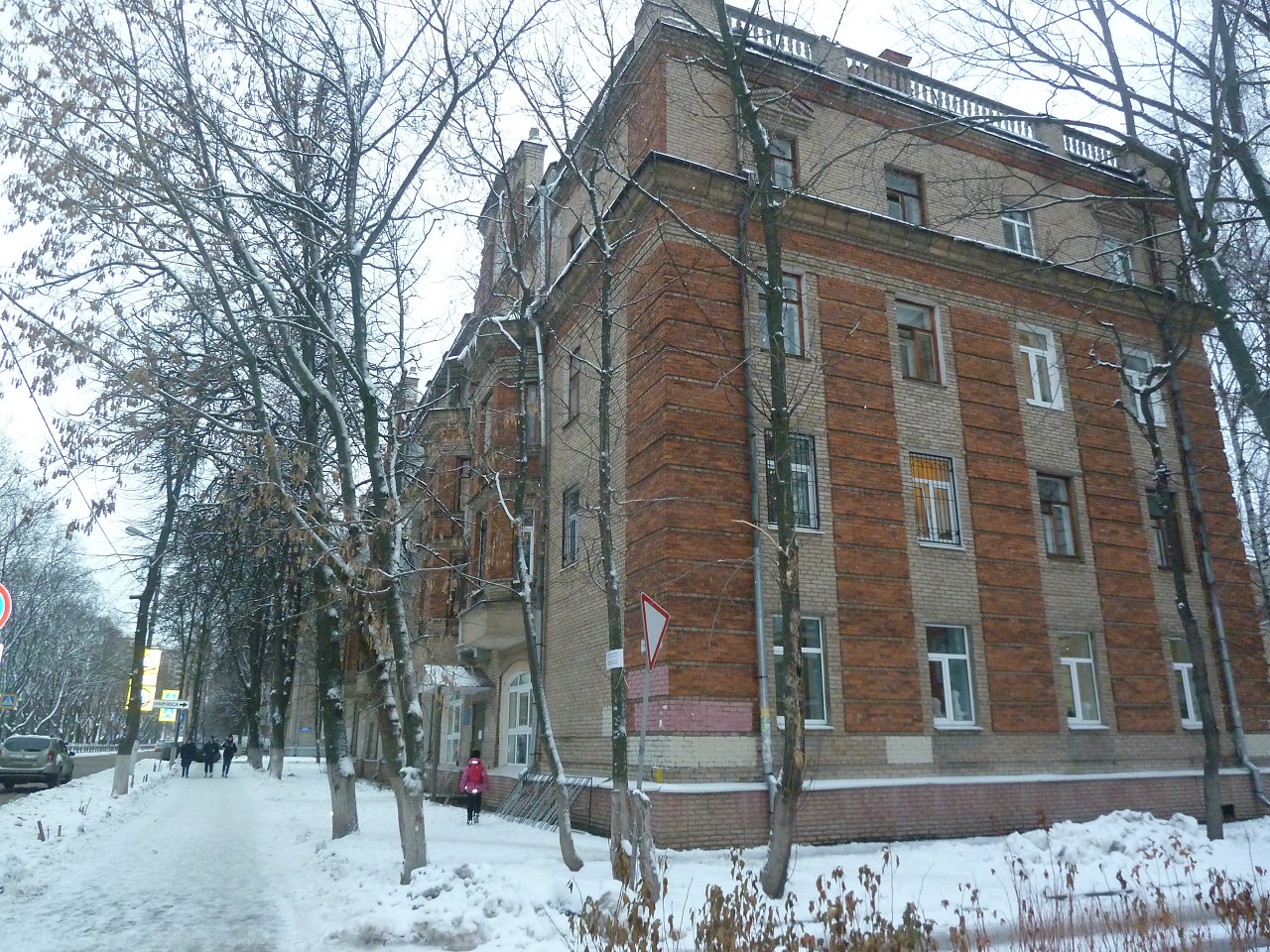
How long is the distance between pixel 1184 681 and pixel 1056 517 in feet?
14.1

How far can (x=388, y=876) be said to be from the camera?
10.5 meters

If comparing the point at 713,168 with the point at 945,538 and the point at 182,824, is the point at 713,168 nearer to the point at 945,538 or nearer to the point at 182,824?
the point at 945,538

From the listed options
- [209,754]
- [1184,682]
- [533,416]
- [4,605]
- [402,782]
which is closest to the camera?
[4,605]

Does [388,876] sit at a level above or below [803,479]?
below

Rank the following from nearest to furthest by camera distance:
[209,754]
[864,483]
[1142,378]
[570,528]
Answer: [864,483] → [570,528] → [1142,378] → [209,754]

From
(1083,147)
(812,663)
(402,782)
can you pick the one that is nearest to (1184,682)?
(812,663)

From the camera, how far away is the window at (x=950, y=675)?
1577cm

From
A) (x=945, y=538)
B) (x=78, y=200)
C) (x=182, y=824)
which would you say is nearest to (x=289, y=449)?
(x=78, y=200)

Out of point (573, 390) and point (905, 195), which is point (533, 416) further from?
point (905, 195)

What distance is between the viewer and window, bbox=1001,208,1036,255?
19.9 metres

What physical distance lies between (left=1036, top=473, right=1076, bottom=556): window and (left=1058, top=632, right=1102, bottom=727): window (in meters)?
1.71

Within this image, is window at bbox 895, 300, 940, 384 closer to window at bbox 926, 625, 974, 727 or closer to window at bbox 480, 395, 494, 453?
window at bbox 926, 625, 974, 727

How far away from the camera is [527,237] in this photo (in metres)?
13.7

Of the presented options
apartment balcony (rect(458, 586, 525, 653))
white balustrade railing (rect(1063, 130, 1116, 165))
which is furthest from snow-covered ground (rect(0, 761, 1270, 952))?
white balustrade railing (rect(1063, 130, 1116, 165))
